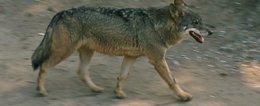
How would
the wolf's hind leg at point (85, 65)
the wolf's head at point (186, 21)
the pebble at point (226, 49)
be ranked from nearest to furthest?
the wolf's head at point (186, 21) < the wolf's hind leg at point (85, 65) < the pebble at point (226, 49)

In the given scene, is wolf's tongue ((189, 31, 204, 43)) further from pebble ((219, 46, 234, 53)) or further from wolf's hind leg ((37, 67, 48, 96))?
pebble ((219, 46, 234, 53))

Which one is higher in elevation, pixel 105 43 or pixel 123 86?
pixel 105 43

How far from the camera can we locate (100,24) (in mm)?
7266

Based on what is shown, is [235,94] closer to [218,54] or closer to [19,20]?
[218,54]

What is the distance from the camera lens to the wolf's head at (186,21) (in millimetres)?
7297

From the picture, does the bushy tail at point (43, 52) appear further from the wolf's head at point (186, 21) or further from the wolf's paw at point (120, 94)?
the wolf's head at point (186, 21)

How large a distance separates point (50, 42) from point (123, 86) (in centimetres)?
126

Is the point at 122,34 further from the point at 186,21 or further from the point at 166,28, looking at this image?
the point at 186,21

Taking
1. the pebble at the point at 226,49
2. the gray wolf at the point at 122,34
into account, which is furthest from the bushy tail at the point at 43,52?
the pebble at the point at 226,49

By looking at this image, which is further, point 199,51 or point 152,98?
point 199,51

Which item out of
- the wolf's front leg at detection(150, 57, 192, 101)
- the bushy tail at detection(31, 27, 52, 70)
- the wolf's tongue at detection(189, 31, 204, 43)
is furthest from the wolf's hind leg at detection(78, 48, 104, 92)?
the wolf's tongue at detection(189, 31, 204, 43)

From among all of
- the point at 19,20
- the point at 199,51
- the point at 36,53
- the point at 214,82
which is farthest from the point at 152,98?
the point at 19,20

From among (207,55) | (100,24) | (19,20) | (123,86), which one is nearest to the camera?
(100,24)

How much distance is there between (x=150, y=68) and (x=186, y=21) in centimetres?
148
